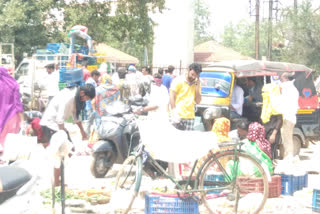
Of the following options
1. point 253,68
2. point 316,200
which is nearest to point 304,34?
point 253,68

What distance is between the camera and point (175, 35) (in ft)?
141

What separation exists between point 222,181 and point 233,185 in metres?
0.16

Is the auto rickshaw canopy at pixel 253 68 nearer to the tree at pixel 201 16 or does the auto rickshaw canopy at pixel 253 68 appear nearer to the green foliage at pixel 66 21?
the green foliage at pixel 66 21

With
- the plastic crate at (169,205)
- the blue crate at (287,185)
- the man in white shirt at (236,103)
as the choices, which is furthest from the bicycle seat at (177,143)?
the man in white shirt at (236,103)

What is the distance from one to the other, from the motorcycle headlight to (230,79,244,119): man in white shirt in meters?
0.31

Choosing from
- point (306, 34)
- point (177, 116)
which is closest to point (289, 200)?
point (177, 116)

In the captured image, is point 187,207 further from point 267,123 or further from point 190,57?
point 190,57

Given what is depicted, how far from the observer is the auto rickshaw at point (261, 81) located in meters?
12.9

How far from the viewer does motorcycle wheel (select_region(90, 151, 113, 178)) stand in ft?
33.8

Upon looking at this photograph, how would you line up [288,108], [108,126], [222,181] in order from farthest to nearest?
[288,108] < [108,126] < [222,181]

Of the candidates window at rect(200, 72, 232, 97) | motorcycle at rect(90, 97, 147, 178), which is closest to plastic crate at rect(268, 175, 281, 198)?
motorcycle at rect(90, 97, 147, 178)

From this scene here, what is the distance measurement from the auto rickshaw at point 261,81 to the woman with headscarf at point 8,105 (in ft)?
15.8

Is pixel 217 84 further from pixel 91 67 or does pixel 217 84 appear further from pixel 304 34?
pixel 304 34

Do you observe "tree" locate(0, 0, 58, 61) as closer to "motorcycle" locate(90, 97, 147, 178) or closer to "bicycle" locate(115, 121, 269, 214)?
"motorcycle" locate(90, 97, 147, 178)
